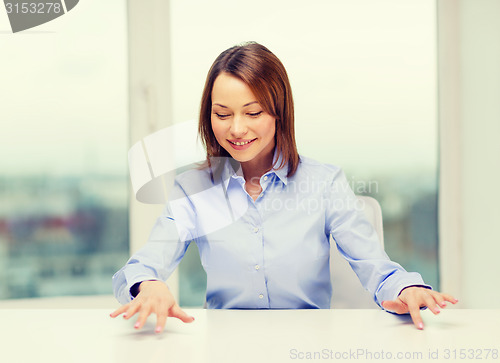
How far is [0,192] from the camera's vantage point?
5.70 ft

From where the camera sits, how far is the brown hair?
2.86ft

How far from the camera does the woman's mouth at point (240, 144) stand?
0.89m

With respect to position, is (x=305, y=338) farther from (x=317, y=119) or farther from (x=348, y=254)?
(x=317, y=119)

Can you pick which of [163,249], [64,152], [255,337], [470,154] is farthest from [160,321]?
[470,154]

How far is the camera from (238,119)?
0.87 m

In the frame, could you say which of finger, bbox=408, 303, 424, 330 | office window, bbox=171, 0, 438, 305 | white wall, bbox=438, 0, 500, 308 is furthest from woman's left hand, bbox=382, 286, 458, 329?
white wall, bbox=438, 0, 500, 308

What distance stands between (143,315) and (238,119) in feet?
1.32

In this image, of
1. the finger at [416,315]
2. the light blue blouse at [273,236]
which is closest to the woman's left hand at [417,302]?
the finger at [416,315]

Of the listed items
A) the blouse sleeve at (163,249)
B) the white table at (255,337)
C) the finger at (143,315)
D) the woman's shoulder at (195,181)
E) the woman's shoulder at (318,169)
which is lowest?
the white table at (255,337)

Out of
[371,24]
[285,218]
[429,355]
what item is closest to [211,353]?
[429,355]

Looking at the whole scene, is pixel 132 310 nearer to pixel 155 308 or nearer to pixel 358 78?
pixel 155 308

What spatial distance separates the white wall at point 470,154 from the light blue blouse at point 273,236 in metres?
0.98

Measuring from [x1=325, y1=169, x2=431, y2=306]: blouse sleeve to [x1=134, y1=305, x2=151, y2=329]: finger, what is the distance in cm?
39

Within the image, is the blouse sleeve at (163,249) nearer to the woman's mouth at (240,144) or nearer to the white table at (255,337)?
the white table at (255,337)
